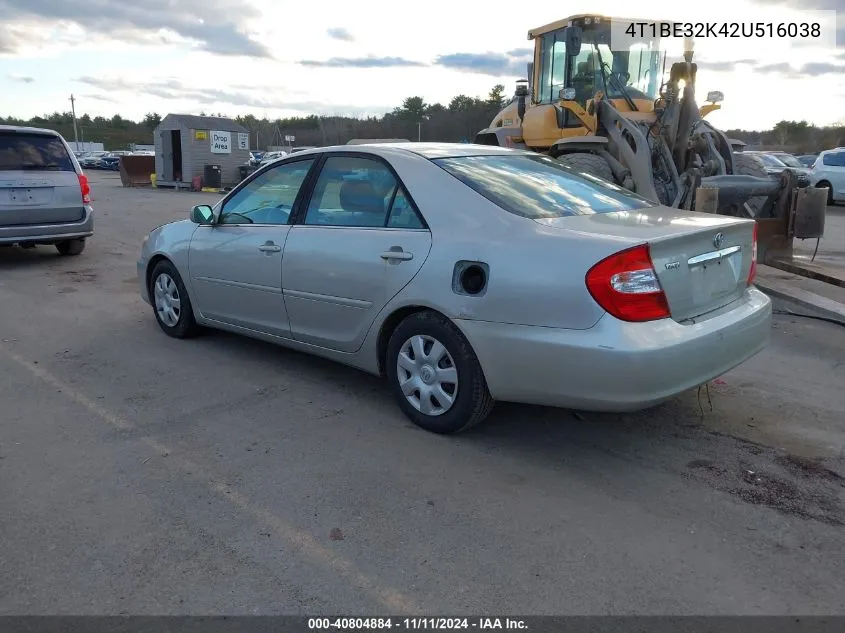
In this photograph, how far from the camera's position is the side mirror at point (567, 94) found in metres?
10.3

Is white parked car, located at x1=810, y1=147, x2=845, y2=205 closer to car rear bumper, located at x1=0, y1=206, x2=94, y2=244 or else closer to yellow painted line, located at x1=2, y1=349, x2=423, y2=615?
car rear bumper, located at x1=0, y1=206, x2=94, y2=244

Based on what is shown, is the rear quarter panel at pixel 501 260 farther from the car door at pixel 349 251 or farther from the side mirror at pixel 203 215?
the side mirror at pixel 203 215

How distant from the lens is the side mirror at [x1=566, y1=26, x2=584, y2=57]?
409 inches

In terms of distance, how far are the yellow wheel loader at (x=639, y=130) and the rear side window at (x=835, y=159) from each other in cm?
1114

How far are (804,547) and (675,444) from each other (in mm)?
1032

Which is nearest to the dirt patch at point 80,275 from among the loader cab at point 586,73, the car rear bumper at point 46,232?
the car rear bumper at point 46,232

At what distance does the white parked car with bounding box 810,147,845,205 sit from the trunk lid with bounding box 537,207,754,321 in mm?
18484

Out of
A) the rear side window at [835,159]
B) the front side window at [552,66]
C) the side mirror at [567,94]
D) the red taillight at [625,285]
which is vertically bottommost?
the red taillight at [625,285]

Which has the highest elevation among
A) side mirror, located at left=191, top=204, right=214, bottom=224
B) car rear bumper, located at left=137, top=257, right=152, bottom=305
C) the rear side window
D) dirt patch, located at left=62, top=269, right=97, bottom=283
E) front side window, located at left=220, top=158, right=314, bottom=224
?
the rear side window

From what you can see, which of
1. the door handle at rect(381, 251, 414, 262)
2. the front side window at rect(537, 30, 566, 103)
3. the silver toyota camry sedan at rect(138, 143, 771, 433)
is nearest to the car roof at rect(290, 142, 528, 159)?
the silver toyota camry sedan at rect(138, 143, 771, 433)

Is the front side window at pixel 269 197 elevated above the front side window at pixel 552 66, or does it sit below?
below
